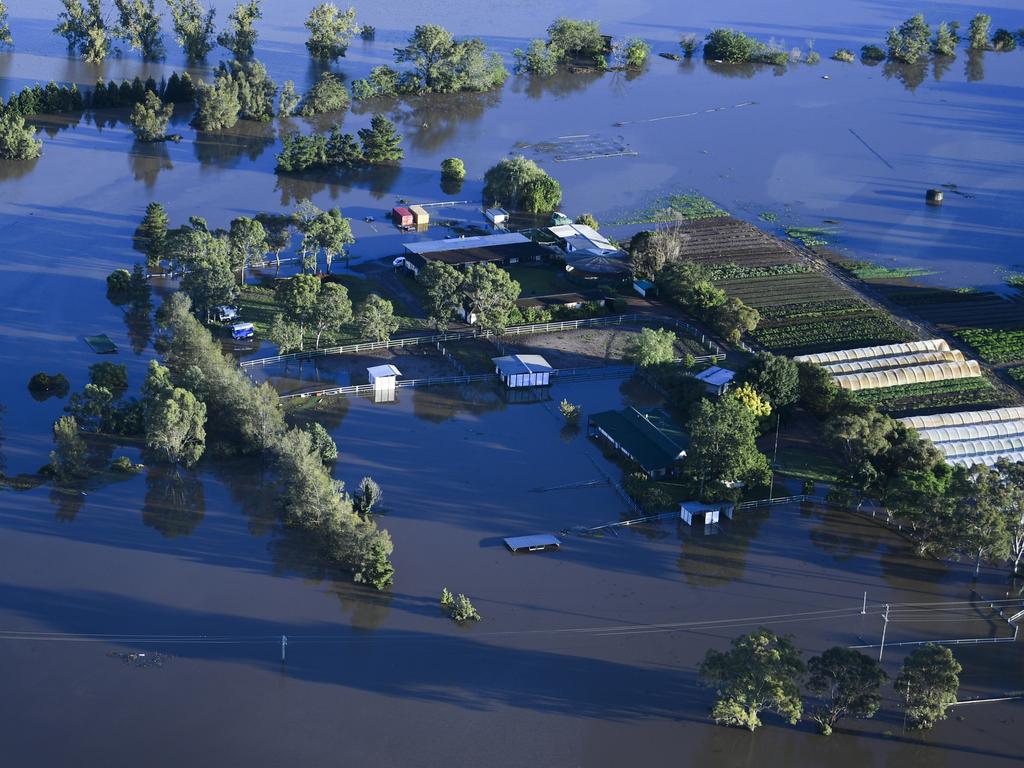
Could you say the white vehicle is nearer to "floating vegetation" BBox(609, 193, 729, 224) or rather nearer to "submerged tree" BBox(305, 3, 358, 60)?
"floating vegetation" BBox(609, 193, 729, 224)

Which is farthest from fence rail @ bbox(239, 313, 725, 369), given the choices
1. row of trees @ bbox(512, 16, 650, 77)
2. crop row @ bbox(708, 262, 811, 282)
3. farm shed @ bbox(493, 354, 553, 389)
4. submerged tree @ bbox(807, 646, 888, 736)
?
row of trees @ bbox(512, 16, 650, 77)

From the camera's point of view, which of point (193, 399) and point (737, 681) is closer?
point (737, 681)

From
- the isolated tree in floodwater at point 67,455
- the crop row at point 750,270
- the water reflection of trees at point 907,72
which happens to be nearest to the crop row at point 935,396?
the crop row at point 750,270

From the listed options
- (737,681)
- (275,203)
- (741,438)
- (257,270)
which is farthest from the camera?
(275,203)

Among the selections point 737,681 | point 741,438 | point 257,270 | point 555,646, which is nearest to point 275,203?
point 257,270

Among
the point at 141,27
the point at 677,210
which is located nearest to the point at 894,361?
the point at 677,210

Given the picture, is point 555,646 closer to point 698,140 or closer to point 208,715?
point 208,715

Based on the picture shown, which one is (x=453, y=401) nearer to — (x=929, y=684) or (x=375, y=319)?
(x=375, y=319)
